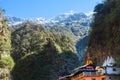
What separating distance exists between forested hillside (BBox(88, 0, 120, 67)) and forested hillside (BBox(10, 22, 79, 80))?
32167 mm

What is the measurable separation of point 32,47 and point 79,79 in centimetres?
6202

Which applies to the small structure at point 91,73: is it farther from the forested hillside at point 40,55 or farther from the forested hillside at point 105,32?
the forested hillside at point 40,55

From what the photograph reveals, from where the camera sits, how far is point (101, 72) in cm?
4878

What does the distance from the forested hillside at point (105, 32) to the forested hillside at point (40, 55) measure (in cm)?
3217

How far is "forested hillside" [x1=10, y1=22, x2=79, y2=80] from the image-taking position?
96.7 metres

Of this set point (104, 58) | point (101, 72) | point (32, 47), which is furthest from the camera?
point (32, 47)

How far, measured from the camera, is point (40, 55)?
10138 centimetres

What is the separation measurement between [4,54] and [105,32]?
45.0 m

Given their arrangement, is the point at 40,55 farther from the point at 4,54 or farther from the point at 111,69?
the point at 111,69

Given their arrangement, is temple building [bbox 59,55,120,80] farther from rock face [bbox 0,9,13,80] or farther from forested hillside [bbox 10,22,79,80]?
forested hillside [bbox 10,22,79,80]

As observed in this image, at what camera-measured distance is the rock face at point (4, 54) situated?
87.0m

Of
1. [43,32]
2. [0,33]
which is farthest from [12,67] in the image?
[43,32]

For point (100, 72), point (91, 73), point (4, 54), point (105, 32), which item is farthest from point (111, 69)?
point (4, 54)

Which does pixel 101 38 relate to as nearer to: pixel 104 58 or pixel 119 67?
pixel 104 58
